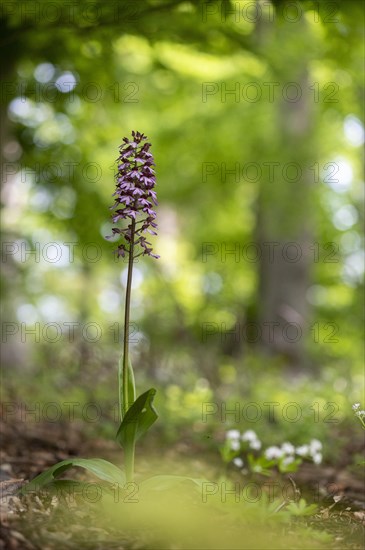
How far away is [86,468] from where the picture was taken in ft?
9.29

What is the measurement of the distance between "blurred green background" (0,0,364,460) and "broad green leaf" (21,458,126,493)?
6.96 ft

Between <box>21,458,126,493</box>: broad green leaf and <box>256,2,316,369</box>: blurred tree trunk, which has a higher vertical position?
<box>256,2,316,369</box>: blurred tree trunk

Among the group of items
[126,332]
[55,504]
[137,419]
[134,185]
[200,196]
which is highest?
[200,196]

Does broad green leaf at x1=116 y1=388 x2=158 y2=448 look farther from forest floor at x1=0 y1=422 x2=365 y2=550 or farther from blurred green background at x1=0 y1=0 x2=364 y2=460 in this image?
blurred green background at x1=0 y1=0 x2=364 y2=460

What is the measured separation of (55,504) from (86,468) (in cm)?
21

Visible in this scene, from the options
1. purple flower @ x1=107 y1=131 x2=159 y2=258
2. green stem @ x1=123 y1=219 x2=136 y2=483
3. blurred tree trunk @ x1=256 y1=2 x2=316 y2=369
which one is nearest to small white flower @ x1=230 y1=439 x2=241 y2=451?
green stem @ x1=123 y1=219 x2=136 y2=483

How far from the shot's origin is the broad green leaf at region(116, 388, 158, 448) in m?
2.74

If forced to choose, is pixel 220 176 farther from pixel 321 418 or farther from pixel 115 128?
pixel 321 418

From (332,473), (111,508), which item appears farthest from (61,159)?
(111,508)

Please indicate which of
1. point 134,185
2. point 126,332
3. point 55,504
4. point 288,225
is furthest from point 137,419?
point 288,225

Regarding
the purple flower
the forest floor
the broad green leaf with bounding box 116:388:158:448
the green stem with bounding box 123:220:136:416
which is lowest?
the forest floor

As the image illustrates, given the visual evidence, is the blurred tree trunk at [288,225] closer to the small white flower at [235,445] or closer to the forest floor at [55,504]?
the forest floor at [55,504]

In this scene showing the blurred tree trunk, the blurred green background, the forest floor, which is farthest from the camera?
the blurred tree trunk

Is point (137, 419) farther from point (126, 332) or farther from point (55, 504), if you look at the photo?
point (55, 504)
